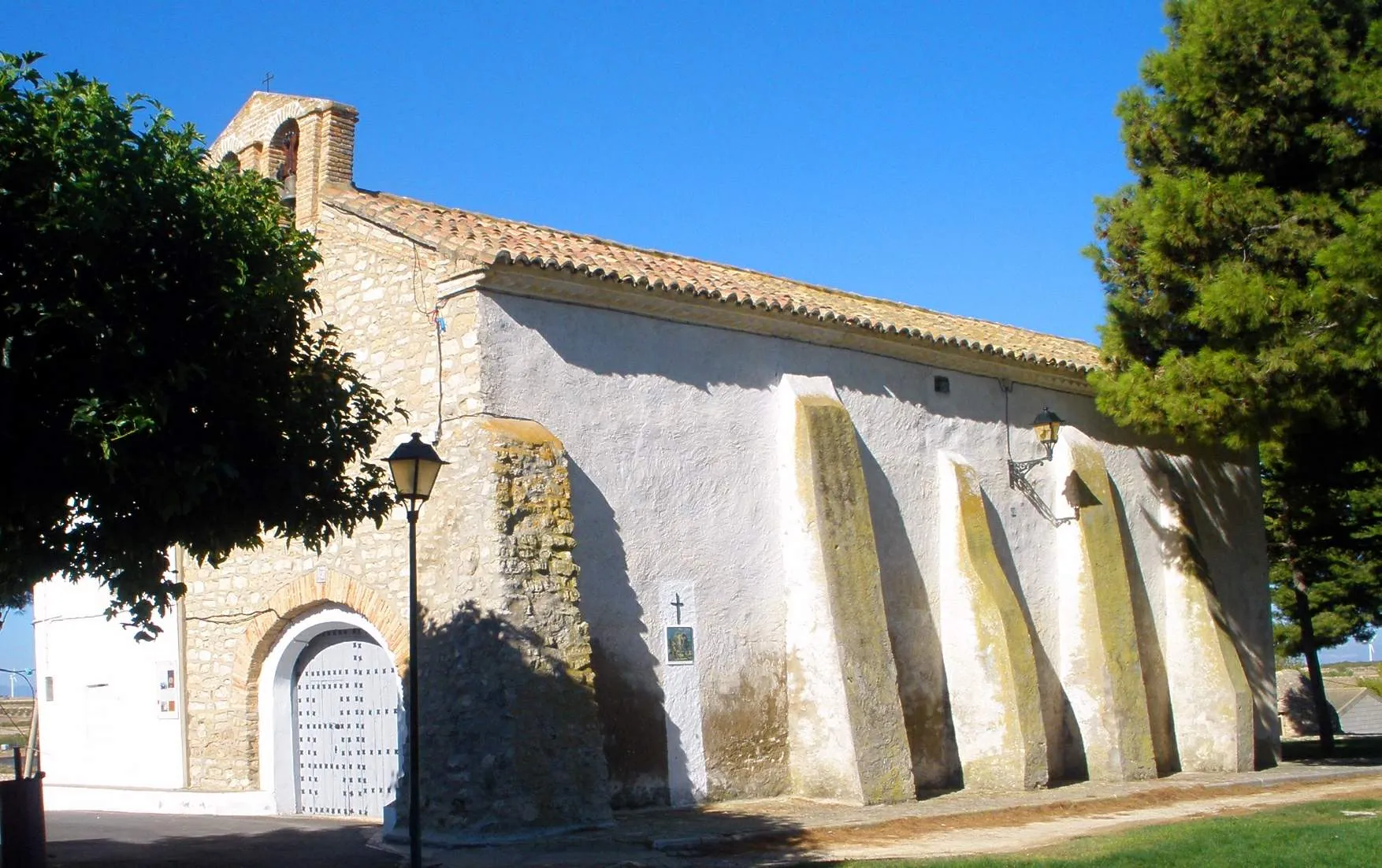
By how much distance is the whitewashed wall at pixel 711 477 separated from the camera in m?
12.4

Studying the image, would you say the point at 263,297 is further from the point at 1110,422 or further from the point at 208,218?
the point at 1110,422

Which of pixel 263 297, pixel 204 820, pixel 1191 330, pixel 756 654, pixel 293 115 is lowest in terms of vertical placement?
pixel 204 820

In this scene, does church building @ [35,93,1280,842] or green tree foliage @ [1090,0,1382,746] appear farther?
green tree foliage @ [1090,0,1382,746]

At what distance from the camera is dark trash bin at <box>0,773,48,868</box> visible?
30.5 feet

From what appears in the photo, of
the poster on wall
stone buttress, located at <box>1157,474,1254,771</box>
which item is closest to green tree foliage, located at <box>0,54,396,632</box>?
the poster on wall

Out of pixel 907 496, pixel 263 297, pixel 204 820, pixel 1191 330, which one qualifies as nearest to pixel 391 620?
pixel 204 820

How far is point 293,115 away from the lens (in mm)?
14492

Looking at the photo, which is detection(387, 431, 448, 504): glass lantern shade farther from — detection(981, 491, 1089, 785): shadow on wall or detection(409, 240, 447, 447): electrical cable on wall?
detection(981, 491, 1089, 785): shadow on wall

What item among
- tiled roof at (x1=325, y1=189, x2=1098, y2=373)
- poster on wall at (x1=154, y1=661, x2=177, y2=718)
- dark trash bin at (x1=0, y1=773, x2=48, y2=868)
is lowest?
dark trash bin at (x1=0, y1=773, x2=48, y2=868)

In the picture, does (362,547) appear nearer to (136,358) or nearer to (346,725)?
(346,725)

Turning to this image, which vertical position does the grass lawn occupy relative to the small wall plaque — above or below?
below

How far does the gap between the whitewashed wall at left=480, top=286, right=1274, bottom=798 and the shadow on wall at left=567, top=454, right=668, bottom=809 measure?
0.02 m

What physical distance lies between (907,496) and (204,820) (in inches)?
325

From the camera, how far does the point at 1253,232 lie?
47.6ft
